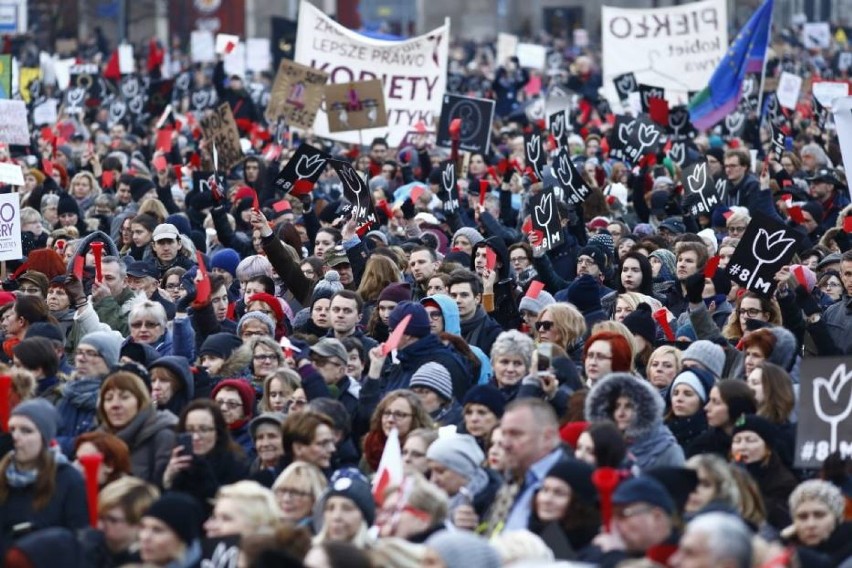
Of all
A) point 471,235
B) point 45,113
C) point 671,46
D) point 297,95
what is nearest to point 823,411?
point 471,235

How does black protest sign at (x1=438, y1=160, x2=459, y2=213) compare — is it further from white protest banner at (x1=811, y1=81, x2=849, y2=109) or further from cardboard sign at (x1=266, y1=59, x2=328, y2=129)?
white protest banner at (x1=811, y1=81, x2=849, y2=109)

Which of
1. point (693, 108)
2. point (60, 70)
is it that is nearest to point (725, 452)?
point (693, 108)

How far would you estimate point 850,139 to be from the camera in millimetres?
12781

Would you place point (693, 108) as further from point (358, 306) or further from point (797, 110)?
point (358, 306)

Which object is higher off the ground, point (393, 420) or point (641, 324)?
point (641, 324)

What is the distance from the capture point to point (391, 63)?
24.7 meters

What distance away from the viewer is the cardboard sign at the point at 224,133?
2048cm

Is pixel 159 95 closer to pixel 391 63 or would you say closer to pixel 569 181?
pixel 391 63

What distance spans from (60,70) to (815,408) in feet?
84.3

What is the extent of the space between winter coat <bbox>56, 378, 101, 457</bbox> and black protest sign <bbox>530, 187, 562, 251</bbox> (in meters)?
4.96

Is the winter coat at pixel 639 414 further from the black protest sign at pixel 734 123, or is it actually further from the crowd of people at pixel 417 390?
the black protest sign at pixel 734 123

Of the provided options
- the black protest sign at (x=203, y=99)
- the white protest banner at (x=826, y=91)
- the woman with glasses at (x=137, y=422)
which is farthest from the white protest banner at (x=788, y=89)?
the woman with glasses at (x=137, y=422)

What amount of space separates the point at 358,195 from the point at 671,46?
505 inches

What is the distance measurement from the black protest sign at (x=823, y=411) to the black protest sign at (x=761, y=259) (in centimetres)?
353
